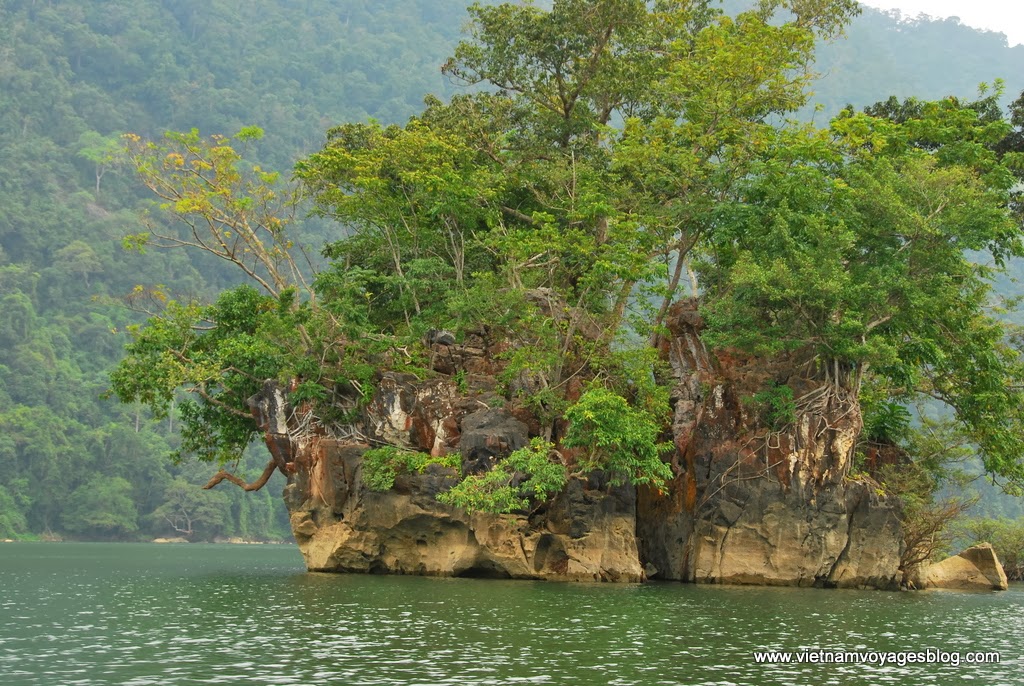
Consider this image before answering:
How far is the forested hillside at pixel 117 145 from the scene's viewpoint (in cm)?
8206

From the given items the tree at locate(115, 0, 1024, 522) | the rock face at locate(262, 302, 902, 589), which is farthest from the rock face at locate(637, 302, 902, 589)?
the tree at locate(115, 0, 1024, 522)

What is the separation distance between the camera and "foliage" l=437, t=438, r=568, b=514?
28.6 meters

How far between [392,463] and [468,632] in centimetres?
1264

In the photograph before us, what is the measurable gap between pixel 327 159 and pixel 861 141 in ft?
55.5

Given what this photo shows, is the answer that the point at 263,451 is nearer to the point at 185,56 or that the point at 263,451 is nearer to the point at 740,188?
the point at 185,56

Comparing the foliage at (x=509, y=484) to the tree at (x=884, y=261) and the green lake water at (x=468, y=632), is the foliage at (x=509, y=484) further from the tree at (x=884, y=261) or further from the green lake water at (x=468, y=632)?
the tree at (x=884, y=261)

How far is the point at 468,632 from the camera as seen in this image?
19.0m

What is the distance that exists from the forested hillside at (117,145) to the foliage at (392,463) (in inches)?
417

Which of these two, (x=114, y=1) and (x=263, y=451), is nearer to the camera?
(x=263, y=451)

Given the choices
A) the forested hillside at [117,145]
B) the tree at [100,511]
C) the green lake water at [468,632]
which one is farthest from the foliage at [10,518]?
the green lake water at [468,632]

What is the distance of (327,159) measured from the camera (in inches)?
1469

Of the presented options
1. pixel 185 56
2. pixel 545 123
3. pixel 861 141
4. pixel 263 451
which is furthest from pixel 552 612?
pixel 185 56

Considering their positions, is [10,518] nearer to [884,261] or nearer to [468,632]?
[884,261]

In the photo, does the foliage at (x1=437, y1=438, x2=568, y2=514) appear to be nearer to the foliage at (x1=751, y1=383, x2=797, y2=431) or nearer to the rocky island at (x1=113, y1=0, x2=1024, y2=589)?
the rocky island at (x1=113, y1=0, x2=1024, y2=589)
